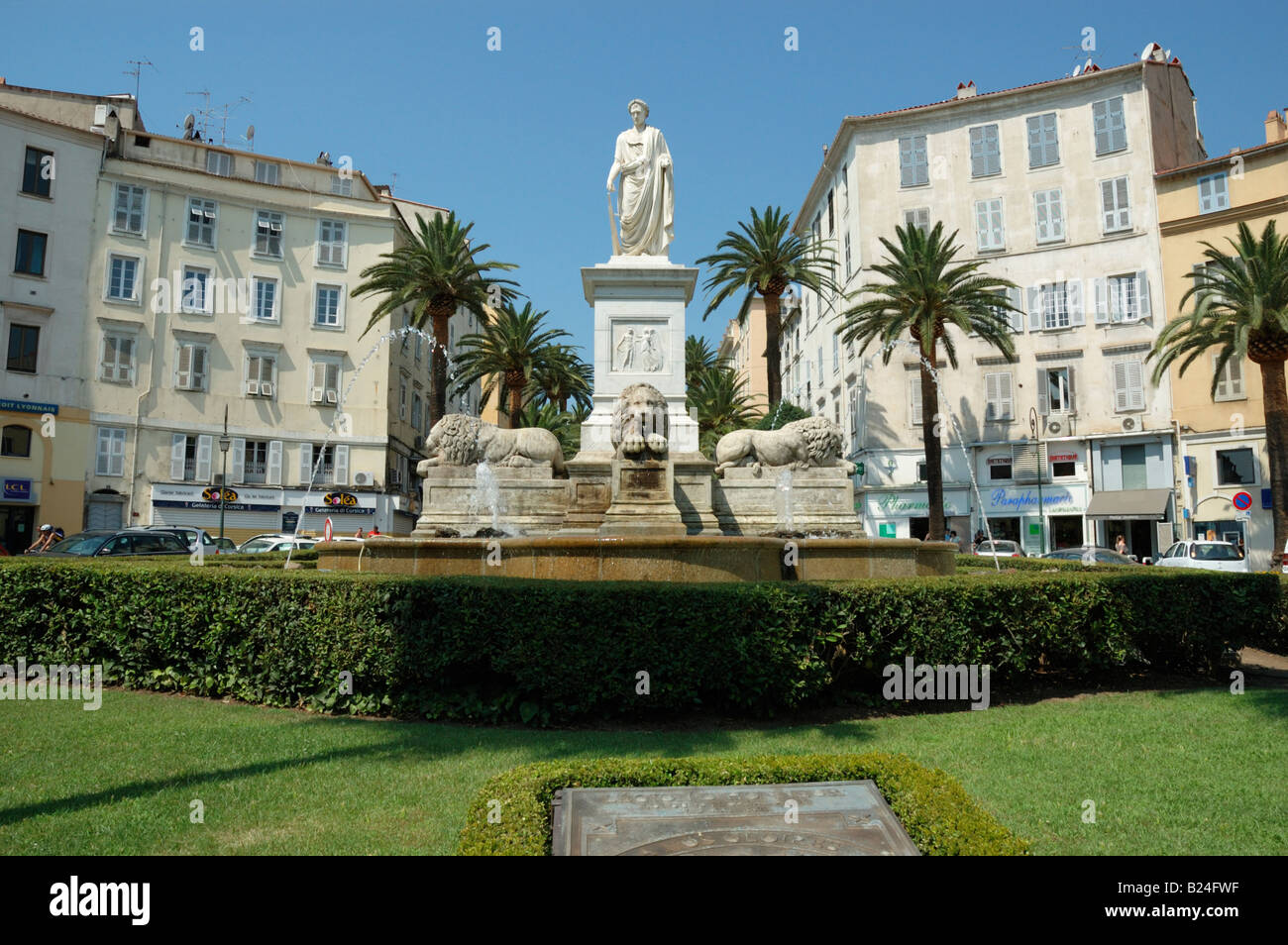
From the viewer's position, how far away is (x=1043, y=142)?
1720 inches

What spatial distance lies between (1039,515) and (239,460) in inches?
1533

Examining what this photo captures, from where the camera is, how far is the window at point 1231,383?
122 feet

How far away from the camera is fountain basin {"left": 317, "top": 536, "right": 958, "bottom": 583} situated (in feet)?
29.4

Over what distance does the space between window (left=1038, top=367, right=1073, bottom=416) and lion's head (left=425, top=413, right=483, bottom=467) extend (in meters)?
37.1

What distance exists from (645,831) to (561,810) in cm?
37

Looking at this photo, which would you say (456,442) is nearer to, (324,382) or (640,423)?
(640,423)

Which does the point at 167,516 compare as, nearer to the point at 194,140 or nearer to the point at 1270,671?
the point at 194,140

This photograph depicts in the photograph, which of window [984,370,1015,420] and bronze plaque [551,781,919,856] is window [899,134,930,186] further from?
bronze plaque [551,781,919,856]

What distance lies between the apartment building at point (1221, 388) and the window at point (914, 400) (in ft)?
37.2

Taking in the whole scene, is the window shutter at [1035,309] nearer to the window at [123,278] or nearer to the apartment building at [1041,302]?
the apartment building at [1041,302]

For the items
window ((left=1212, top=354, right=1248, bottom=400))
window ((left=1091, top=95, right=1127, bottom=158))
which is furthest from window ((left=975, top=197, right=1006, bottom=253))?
window ((left=1212, top=354, right=1248, bottom=400))

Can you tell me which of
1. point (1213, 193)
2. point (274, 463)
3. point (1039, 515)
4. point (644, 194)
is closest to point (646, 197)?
point (644, 194)

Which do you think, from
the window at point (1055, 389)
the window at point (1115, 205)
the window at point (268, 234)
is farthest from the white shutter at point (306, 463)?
the window at point (1115, 205)

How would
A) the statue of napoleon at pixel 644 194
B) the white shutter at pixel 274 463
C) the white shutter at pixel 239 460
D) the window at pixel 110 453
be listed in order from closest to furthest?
1. the statue of napoleon at pixel 644 194
2. the window at pixel 110 453
3. the white shutter at pixel 239 460
4. the white shutter at pixel 274 463
